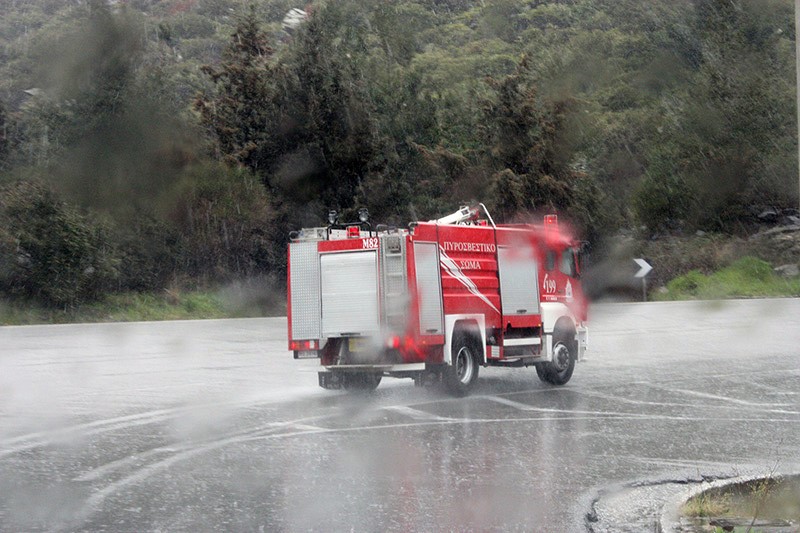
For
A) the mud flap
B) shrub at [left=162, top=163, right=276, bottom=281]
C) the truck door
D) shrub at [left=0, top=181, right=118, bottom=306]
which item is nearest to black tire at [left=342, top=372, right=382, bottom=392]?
the mud flap

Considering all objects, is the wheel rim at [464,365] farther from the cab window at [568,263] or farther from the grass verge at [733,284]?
the grass verge at [733,284]

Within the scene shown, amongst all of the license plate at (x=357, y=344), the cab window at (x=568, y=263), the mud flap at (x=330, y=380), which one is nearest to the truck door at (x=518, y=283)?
the cab window at (x=568, y=263)

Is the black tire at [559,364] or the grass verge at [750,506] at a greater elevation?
the black tire at [559,364]

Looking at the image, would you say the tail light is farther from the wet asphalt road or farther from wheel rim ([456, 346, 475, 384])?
wheel rim ([456, 346, 475, 384])

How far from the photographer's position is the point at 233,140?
46750mm

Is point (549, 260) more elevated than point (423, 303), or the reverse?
point (549, 260)

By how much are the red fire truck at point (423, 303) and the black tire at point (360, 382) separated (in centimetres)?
2

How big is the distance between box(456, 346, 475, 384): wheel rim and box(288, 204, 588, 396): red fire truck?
0.02m

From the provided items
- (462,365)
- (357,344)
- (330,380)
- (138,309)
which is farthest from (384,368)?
(138,309)

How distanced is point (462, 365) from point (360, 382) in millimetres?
1618

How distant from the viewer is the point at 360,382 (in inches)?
649

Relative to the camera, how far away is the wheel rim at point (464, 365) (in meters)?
15.9

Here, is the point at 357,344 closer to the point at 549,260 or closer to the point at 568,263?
the point at 549,260

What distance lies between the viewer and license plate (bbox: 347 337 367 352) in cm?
1552
